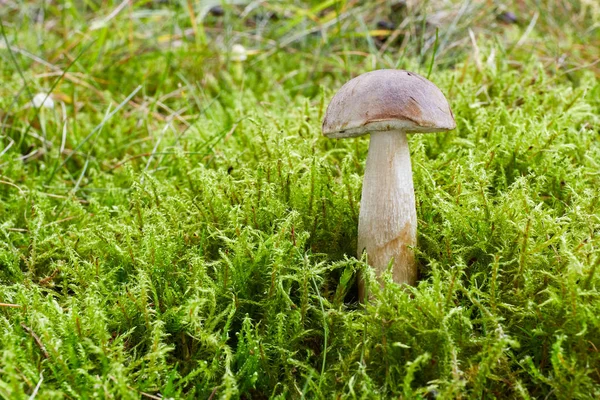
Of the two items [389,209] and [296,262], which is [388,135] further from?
[296,262]

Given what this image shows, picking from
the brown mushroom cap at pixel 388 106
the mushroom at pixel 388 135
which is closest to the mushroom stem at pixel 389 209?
the mushroom at pixel 388 135

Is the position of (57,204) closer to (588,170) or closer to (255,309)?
(255,309)

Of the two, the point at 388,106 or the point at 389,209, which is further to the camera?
the point at 389,209

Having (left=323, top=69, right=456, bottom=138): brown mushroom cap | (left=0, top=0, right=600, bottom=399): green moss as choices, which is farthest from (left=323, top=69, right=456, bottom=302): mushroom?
(left=0, top=0, right=600, bottom=399): green moss

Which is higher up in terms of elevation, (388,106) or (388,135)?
(388,106)

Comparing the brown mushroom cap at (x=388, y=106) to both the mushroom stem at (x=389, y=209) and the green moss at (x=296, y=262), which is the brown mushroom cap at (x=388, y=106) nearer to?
the mushroom stem at (x=389, y=209)

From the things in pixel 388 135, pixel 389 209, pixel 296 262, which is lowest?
pixel 296 262

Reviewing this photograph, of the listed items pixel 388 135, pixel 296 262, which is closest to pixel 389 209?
pixel 388 135
